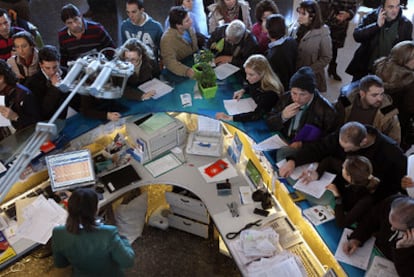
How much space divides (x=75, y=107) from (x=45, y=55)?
55 centimetres

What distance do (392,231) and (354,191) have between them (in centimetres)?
34

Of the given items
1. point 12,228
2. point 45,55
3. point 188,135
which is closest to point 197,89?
point 188,135

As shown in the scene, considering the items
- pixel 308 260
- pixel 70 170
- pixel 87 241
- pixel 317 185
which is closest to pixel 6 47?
pixel 70 170

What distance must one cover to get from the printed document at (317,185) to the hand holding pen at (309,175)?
22 mm

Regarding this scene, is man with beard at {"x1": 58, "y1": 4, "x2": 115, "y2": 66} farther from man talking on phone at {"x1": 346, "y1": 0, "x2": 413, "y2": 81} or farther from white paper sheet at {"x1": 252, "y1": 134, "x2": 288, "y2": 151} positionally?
man talking on phone at {"x1": 346, "y1": 0, "x2": 413, "y2": 81}

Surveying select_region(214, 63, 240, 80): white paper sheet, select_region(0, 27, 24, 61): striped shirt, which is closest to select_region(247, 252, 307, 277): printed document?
select_region(214, 63, 240, 80): white paper sheet

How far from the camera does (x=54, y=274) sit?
385 centimetres

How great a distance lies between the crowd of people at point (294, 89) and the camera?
2.74m

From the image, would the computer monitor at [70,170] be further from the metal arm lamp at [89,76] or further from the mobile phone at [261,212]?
the metal arm lamp at [89,76]

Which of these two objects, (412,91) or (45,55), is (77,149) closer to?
(45,55)

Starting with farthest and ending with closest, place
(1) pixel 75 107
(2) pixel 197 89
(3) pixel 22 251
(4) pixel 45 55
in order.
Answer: (2) pixel 197 89
(1) pixel 75 107
(4) pixel 45 55
(3) pixel 22 251

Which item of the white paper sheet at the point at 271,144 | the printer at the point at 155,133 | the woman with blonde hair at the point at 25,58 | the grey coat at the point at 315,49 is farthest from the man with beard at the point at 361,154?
the woman with blonde hair at the point at 25,58

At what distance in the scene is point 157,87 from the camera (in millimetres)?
4207

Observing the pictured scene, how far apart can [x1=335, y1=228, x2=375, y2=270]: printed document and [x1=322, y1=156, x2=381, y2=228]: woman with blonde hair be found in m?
0.16
